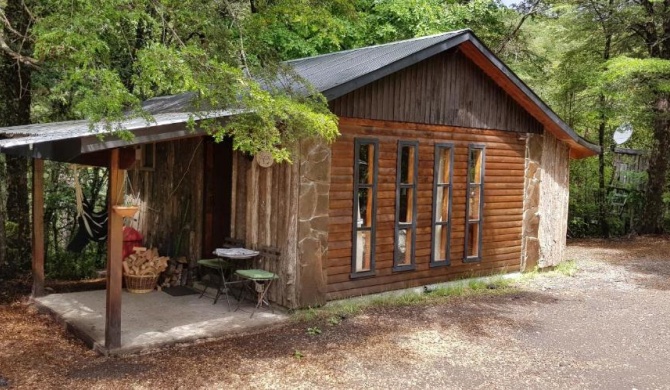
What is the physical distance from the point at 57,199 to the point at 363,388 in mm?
7732

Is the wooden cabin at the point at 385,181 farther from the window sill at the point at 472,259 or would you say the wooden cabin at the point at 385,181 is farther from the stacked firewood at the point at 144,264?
the stacked firewood at the point at 144,264

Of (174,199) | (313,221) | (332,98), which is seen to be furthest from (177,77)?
(174,199)

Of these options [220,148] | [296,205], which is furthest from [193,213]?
[296,205]

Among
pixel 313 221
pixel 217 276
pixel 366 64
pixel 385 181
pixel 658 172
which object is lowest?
pixel 217 276

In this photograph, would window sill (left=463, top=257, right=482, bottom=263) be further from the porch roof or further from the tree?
the tree

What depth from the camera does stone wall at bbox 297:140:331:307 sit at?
23.2 ft

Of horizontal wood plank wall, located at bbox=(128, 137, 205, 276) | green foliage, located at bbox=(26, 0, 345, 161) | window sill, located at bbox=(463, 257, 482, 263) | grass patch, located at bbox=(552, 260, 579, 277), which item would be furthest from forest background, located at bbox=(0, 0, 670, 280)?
grass patch, located at bbox=(552, 260, 579, 277)

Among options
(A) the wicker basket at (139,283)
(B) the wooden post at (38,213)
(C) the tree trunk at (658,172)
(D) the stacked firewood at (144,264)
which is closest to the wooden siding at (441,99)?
(D) the stacked firewood at (144,264)

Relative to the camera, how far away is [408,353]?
596 centimetres

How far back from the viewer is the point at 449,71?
346 inches

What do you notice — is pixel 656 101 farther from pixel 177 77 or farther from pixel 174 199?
pixel 177 77

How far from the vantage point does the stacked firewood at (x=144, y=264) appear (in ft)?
26.9

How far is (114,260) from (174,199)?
3.66 metres

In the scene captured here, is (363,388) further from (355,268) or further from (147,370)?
(355,268)
